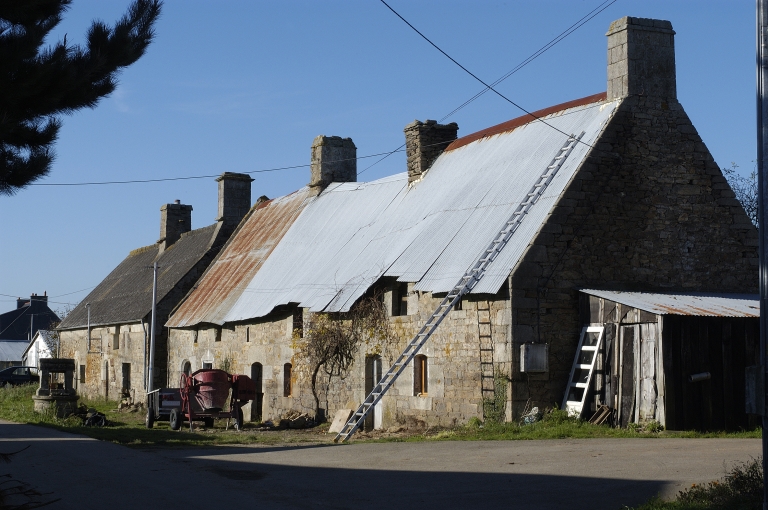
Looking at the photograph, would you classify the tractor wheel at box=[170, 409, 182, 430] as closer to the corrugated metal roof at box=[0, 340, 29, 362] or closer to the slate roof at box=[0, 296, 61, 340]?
the corrugated metal roof at box=[0, 340, 29, 362]

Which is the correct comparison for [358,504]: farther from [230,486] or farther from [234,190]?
[234,190]

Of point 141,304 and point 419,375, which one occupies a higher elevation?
point 141,304

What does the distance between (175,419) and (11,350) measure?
5095 cm

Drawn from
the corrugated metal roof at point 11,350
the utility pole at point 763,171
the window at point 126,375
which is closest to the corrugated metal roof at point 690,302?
the utility pole at point 763,171

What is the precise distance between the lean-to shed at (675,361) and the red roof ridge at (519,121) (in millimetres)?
5188

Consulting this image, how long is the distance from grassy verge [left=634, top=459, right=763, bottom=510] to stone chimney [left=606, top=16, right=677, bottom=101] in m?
11.1

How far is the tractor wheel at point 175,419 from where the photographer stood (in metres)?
21.8

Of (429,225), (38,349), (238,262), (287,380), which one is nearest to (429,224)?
(429,225)

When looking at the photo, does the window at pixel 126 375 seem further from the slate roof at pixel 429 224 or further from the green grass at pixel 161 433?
the slate roof at pixel 429 224

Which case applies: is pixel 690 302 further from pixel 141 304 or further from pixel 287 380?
pixel 141 304

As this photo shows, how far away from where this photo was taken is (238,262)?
3070cm

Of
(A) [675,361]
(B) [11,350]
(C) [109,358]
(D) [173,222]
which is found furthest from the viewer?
(B) [11,350]

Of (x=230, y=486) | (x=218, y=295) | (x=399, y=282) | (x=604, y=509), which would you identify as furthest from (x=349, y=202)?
(x=604, y=509)

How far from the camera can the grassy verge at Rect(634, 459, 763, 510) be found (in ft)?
27.5
